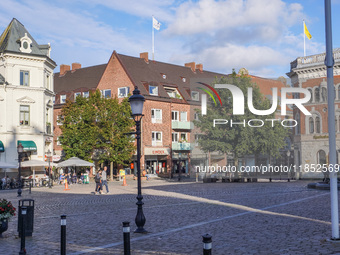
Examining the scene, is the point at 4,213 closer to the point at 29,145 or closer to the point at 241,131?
the point at 29,145

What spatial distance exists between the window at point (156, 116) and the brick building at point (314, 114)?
57.7 ft

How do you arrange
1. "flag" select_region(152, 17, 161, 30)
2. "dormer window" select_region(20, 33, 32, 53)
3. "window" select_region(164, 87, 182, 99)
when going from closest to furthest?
"dormer window" select_region(20, 33, 32, 53), "window" select_region(164, 87, 182, 99), "flag" select_region(152, 17, 161, 30)

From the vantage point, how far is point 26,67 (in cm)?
4431

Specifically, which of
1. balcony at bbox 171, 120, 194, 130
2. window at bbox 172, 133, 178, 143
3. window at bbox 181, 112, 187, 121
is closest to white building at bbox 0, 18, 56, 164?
balcony at bbox 171, 120, 194, 130

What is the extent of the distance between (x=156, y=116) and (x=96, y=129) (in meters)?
11.7

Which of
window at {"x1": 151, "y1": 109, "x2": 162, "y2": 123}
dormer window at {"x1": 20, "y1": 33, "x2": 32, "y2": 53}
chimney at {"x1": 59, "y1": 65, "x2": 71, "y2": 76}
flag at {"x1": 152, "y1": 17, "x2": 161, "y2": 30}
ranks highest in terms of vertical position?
flag at {"x1": 152, "y1": 17, "x2": 161, "y2": 30}

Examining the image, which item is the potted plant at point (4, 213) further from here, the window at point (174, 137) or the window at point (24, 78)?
the window at point (174, 137)

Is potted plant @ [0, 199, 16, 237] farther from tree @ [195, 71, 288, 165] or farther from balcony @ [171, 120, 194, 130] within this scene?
balcony @ [171, 120, 194, 130]

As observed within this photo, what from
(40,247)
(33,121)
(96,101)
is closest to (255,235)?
(40,247)

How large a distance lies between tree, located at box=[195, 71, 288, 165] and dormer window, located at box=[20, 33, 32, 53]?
18.5 meters

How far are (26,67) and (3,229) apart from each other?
115ft

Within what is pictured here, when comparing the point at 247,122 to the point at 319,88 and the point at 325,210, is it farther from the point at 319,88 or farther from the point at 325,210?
the point at 325,210

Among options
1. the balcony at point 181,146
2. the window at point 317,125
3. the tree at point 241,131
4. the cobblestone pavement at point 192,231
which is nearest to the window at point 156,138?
the balcony at point 181,146

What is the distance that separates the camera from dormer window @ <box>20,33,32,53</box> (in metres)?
44.1
